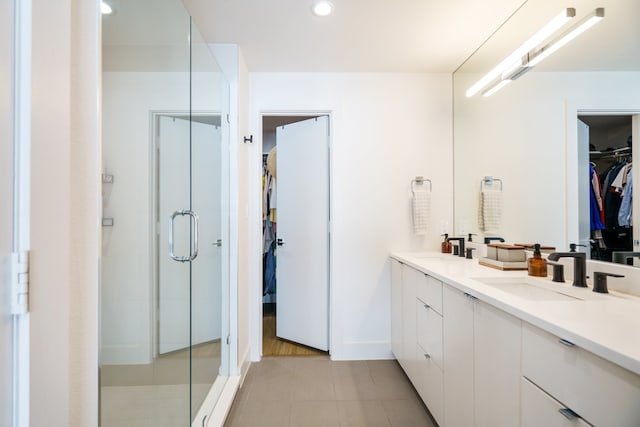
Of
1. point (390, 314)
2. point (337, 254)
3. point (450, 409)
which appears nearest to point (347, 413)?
point (450, 409)

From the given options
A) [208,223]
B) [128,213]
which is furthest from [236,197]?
[128,213]

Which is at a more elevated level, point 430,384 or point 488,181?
point 488,181

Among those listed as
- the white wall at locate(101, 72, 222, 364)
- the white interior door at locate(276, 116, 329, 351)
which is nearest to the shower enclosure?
the white wall at locate(101, 72, 222, 364)

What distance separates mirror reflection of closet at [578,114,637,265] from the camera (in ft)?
4.10

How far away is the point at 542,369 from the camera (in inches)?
35.0

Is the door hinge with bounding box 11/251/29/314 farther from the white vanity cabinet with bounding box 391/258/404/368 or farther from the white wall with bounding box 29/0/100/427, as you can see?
the white vanity cabinet with bounding box 391/258/404/368

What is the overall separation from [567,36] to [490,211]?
1117 millimetres

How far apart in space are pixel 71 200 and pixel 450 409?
1.74 meters

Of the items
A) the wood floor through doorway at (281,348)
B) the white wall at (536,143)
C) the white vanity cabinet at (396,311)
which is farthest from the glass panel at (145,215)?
the white wall at (536,143)

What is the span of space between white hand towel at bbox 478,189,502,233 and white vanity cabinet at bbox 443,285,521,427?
3.05ft

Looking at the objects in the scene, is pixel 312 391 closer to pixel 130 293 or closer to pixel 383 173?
pixel 130 293

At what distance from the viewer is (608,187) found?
1.34 metres

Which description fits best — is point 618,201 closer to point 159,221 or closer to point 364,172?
point 364,172

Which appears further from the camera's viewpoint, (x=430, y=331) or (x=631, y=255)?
(x=430, y=331)
